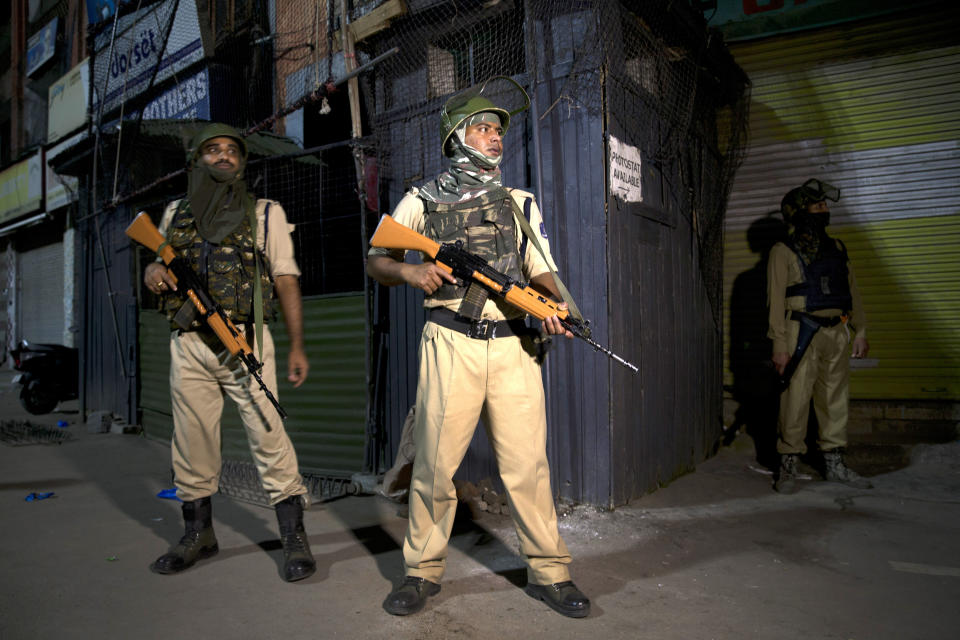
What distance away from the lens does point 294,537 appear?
129 inches

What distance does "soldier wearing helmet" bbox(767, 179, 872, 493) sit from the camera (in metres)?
4.95

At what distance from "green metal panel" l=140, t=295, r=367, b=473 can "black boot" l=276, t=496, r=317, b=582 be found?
89.6 inches

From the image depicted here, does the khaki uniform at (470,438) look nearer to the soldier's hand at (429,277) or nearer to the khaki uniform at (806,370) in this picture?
the soldier's hand at (429,277)

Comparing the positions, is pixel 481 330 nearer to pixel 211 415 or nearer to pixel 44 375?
pixel 211 415

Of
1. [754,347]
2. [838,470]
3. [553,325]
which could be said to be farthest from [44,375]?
[838,470]

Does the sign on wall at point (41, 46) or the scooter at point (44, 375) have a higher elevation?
the sign on wall at point (41, 46)

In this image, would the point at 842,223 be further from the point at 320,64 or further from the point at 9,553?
the point at 9,553

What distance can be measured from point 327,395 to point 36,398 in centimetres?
698

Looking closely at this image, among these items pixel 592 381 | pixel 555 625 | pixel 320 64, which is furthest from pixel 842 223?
pixel 320 64

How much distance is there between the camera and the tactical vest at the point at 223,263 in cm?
326

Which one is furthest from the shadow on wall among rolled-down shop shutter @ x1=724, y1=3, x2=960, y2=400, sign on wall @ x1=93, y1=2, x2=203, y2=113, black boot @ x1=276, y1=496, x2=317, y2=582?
sign on wall @ x1=93, y1=2, x2=203, y2=113

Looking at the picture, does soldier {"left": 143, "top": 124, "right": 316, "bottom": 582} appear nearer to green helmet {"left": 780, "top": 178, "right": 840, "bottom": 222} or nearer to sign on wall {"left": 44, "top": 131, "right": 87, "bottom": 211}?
green helmet {"left": 780, "top": 178, "right": 840, "bottom": 222}

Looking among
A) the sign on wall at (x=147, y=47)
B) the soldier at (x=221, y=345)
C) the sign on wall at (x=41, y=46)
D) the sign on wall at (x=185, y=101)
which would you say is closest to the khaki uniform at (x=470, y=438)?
the soldier at (x=221, y=345)

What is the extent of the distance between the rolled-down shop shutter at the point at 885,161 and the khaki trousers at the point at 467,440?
468 cm
